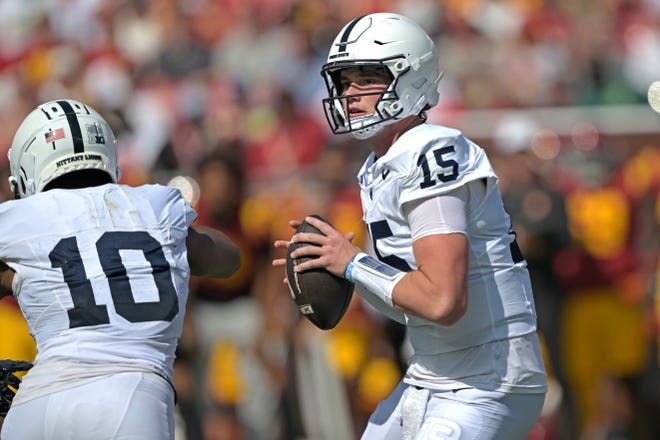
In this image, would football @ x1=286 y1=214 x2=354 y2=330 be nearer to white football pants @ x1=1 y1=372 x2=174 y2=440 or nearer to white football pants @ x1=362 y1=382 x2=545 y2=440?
white football pants @ x1=362 y1=382 x2=545 y2=440

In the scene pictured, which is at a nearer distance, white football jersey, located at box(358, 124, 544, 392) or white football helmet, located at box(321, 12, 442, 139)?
white football jersey, located at box(358, 124, 544, 392)

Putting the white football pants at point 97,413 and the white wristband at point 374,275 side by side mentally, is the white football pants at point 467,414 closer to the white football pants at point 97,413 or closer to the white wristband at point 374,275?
the white wristband at point 374,275

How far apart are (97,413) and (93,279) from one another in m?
0.40

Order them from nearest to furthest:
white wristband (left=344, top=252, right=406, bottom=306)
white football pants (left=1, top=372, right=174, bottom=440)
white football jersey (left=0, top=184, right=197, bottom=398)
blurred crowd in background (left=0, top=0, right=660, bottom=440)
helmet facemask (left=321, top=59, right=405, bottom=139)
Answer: white football pants (left=1, top=372, right=174, bottom=440) → white football jersey (left=0, top=184, right=197, bottom=398) → white wristband (left=344, top=252, right=406, bottom=306) → helmet facemask (left=321, top=59, right=405, bottom=139) → blurred crowd in background (left=0, top=0, right=660, bottom=440)

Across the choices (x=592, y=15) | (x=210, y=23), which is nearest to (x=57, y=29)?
(x=210, y=23)

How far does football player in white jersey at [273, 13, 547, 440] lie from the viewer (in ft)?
11.9

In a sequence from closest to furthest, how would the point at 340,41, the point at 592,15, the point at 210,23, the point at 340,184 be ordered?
1. the point at 340,41
2. the point at 340,184
3. the point at 592,15
4. the point at 210,23

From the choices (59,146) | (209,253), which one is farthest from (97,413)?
(59,146)

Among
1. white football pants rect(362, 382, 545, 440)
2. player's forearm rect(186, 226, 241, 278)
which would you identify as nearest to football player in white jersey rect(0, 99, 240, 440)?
player's forearm rect(186, 226, 241, 278)

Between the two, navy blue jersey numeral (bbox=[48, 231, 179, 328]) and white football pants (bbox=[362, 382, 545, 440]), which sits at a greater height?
navy blue jersey numeral (bbox=[48, 231, 179, 328])

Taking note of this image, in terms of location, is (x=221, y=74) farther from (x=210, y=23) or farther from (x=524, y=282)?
(x=524, y=282)

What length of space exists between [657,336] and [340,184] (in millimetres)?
2358

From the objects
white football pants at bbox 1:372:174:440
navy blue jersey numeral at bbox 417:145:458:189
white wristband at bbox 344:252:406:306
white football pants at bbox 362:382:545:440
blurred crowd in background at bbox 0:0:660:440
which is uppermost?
navy blue jersey numeral at bbox 417:145:458:189

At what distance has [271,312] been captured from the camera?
7824 mm
